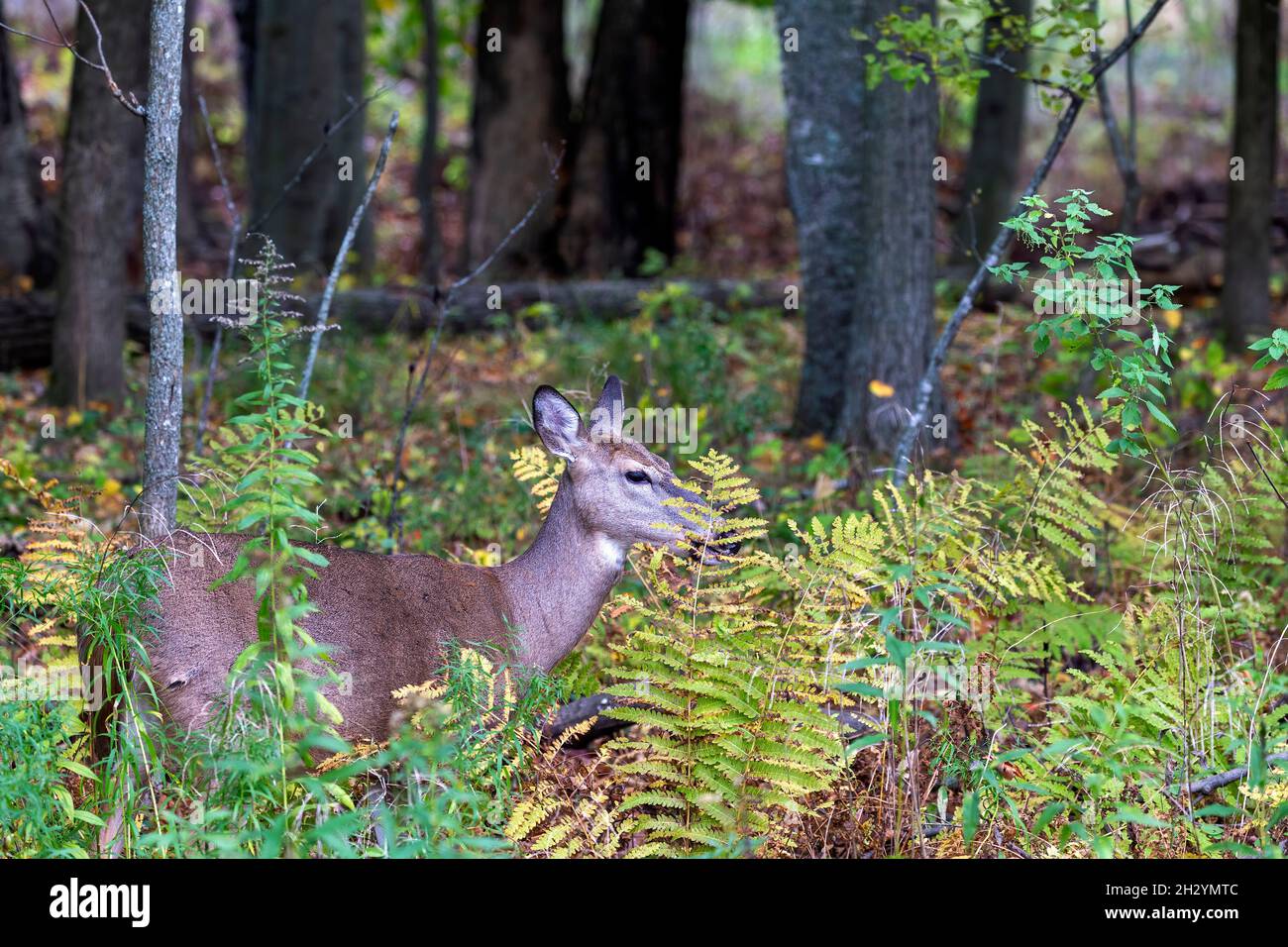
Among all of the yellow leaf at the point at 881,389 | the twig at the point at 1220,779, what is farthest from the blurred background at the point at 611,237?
the twig at the point at 1220,779

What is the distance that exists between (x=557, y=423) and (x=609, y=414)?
0.28 m

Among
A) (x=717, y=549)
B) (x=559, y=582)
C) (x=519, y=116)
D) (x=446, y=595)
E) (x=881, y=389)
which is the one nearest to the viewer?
(x=446, y=595)

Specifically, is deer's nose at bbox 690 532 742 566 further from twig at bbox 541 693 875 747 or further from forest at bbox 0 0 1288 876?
twig at bbox 541 693 875 747

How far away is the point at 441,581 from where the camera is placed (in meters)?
5.20

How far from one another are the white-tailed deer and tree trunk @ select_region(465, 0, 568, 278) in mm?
9640

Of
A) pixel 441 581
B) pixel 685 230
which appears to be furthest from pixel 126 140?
pixel 685 230

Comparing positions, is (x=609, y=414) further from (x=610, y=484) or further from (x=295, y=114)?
(x=295, y=114)

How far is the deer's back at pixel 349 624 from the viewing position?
4570 mm

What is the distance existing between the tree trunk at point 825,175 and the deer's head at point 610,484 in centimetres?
401

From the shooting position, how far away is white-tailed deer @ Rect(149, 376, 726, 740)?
4.61 m

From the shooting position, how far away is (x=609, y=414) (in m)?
5.78

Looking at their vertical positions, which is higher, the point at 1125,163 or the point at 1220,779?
the point at 1125,163

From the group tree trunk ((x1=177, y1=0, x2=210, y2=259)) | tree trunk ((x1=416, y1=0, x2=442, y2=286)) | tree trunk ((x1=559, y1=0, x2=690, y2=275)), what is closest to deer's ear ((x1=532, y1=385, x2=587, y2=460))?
tree trunk ((x1=559, y1=0, x2=690, y2=275))

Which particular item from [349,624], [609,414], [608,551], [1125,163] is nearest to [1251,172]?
[1125,163]
